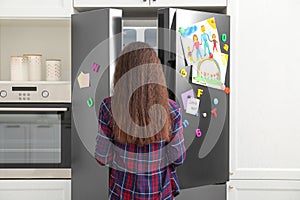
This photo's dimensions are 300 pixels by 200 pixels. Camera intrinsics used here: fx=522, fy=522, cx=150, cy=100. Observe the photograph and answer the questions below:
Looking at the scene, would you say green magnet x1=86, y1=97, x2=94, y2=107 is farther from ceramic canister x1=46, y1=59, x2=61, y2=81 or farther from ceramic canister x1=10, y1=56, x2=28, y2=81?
ceramic canister x1=10, y1=56, x2=28, y2=81

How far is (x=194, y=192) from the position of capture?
274cm

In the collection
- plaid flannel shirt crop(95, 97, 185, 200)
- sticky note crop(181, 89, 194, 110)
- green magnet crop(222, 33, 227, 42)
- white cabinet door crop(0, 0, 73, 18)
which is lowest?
plaid flannel shirt crop(95, 97, 185, 200)

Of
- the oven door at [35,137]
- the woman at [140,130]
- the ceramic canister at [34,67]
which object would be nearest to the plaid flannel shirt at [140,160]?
the woman at [140,130]

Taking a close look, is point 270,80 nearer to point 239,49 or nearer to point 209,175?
point 239,49

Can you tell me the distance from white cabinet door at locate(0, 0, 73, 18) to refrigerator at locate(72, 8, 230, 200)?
0.25 m

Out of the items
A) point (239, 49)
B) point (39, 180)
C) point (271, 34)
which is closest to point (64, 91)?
point (39, 180)

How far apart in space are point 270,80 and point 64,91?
1160mm

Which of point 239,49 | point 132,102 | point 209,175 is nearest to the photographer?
point 132,102

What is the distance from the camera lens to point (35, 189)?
2.97 metres

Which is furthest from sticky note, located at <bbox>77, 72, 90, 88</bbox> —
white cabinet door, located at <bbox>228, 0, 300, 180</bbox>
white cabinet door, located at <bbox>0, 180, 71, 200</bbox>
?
white cabinet door, located at <bbox>228, 0, 300, 180</bbox>

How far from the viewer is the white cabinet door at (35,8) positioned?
9.70ft

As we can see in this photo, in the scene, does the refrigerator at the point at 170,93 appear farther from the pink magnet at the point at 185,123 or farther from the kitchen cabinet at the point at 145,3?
the kitchen cabinet at the point at 145,3

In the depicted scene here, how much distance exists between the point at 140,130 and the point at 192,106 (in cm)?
58

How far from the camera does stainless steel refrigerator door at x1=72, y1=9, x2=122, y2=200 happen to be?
254 cm
